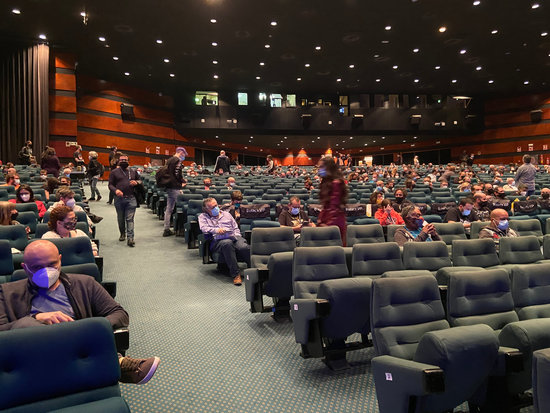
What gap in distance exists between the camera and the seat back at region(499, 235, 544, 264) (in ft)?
12.7

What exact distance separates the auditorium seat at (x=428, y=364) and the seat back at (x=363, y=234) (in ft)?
7.28

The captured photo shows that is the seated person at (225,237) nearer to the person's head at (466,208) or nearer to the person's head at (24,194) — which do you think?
the person's head at (24,194)

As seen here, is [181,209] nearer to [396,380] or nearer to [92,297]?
[92,297]

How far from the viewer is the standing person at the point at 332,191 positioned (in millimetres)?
4285

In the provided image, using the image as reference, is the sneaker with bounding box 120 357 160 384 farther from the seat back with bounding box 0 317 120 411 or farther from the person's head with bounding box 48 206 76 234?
the person's head with bounding box 48 206 76 234

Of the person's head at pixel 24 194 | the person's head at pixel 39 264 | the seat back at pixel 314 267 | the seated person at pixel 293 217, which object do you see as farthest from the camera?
the seated person at pixel 293 217

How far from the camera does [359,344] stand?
10.2 ft

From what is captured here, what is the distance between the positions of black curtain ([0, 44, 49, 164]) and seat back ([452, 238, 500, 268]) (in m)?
16.2

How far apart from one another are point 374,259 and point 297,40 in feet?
43.5

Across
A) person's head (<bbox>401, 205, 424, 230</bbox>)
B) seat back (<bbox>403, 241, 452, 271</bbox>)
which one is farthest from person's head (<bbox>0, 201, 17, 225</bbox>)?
person's head (<bbox>401, 205, 424, 230</bbox>)

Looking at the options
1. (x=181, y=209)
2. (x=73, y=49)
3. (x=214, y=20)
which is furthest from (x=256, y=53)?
(x=181, y=209)

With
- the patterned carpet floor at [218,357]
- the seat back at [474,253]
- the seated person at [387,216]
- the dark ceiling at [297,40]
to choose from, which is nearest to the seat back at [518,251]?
the seat back at [474,253]

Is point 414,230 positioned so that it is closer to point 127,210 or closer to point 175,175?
point 175,175

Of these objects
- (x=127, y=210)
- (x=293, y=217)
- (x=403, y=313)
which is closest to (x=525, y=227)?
(x=293, y=217)
